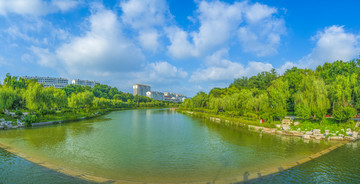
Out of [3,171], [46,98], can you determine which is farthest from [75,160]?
[46,98]

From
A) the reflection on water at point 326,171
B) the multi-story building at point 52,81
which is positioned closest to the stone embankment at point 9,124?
the reflection on water at point 326,171

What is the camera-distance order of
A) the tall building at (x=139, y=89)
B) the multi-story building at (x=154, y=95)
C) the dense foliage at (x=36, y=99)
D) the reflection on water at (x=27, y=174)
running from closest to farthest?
the reflection on water at (x=27, y=174)
the dense foliage at (x=36, y=99)
the tall building at (x=139, y=89)
the multi-story building at (x=154, y=95)

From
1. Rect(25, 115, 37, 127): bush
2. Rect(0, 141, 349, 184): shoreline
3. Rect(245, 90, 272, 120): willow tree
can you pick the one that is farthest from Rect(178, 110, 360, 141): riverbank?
Rect(25, 115, 37, 127): bush

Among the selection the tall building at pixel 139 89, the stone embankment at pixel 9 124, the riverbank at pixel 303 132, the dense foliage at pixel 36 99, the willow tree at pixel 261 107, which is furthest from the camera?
the tall building at pixel 139 89

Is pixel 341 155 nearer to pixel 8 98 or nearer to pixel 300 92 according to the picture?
pixel 300 92

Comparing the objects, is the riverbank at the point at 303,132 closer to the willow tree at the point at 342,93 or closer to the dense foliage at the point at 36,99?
the willow tree at the point at 342,93

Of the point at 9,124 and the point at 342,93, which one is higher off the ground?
the point at 342,93

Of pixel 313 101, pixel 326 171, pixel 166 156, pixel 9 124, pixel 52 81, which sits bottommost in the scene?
pixel 166 156

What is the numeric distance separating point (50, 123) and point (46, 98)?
4607mm

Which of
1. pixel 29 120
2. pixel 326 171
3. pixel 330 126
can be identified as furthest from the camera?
pixel 29 120

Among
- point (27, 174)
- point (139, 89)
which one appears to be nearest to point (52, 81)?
point (139, 89)

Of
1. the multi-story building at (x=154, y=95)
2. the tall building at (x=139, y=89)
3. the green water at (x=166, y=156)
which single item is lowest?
the green water at (x=166, y=156)

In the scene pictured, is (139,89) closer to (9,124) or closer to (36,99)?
(36,99)

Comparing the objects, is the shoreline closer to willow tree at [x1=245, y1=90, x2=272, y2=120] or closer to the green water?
the green water
